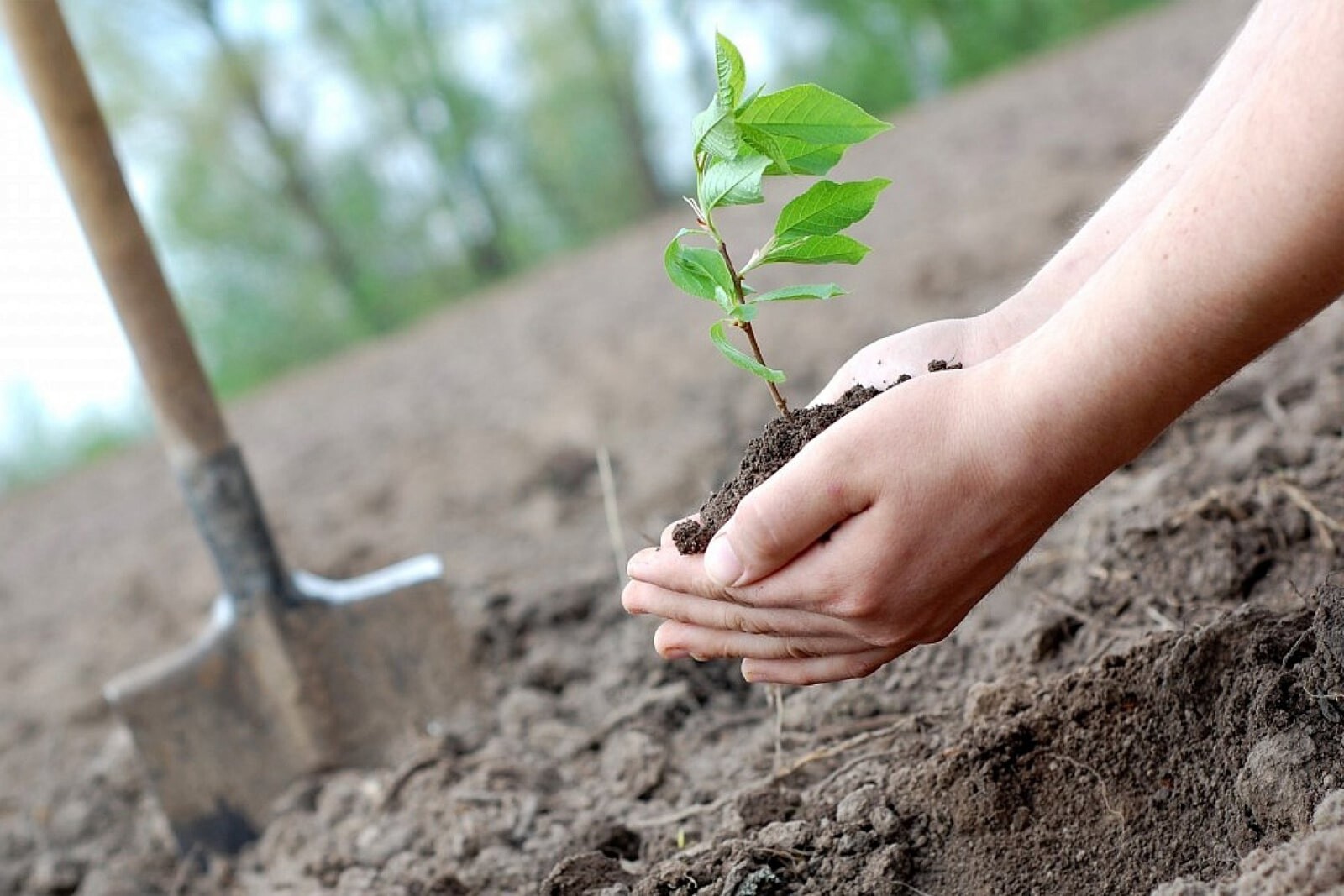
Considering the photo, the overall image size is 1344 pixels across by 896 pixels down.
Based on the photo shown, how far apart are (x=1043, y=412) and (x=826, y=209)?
348mm

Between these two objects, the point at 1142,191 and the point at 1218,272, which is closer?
the point at 1218,272

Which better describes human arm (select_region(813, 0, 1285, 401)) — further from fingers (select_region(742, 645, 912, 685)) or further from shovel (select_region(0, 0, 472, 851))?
shovel (select_region(0, 0, 472, 851))

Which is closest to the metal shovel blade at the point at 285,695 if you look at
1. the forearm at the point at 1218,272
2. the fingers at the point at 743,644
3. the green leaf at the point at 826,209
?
the fingers at the point at 743,644

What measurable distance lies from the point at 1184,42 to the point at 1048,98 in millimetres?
843

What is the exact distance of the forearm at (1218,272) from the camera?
3.04 ft

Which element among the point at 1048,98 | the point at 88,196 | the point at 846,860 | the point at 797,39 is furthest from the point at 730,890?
the point at 797,39

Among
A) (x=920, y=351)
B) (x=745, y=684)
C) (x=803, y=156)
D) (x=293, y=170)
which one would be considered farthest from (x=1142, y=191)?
(x=293, y=170)

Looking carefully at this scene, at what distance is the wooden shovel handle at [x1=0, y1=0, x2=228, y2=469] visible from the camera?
2.32m

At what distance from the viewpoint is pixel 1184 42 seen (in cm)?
692

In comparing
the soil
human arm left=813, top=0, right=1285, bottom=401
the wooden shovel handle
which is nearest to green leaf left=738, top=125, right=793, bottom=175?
human arm left=813, top=0, right=1285, bottom=401

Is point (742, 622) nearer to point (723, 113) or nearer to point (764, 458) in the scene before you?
point (764, 458)

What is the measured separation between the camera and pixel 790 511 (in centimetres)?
110

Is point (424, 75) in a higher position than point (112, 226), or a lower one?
higher

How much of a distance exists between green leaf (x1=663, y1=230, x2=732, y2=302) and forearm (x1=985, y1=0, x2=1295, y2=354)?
0.32 meters
